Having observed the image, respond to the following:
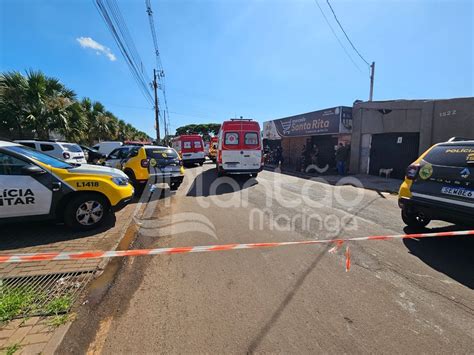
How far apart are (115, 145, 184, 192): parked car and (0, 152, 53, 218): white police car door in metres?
3.86

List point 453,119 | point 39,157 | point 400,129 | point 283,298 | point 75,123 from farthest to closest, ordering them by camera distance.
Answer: point 75,123 < point 400,129 < point 453,119 < point 39,157 < point 283,298

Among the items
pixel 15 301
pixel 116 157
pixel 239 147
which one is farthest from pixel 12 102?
pixel 15 301

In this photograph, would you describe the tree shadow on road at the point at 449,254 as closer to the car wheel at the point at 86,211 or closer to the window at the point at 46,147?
the car wheel at the point at 86,211

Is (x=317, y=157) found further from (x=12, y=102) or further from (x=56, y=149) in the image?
(x=12, y=102)

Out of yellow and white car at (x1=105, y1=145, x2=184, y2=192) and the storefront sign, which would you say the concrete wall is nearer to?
the storefront sign

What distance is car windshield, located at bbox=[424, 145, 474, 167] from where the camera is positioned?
4.11 meters

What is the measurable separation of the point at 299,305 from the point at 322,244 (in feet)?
6.12

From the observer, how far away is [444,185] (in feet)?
14.0

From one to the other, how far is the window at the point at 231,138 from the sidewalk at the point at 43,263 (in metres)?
6.09

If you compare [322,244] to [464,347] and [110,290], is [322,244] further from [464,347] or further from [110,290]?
[110,290]

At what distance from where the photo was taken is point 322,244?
178 inches

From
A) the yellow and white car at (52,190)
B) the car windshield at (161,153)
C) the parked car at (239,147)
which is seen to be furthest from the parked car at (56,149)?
the yellow and white car at (52,190)

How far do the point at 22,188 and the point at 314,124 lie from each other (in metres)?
17.2

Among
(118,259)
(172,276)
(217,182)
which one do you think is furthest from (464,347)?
(217,182)
